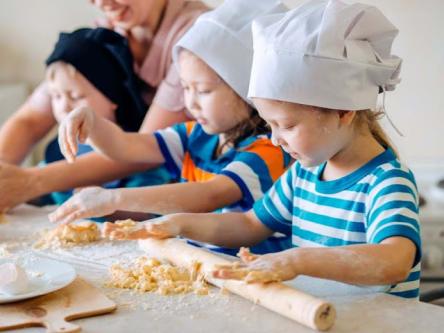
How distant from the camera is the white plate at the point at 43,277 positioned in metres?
1.01

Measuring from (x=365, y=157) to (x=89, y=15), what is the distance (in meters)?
1.84

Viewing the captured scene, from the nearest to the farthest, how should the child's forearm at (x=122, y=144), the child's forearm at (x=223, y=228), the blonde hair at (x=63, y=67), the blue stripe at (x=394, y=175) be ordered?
the blue stripe at (x=394, y=175) < the child's forearm at (x=223, y=228) < the child's forearm at (x=122, y=144) < the blonde hair at (x=63, y=67)

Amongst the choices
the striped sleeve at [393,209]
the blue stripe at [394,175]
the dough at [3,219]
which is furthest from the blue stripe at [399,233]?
the dough at [3,219]

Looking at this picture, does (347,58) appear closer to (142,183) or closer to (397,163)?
(397,163)

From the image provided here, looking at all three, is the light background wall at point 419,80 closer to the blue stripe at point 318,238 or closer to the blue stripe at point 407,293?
the blue stripe at point 318,238

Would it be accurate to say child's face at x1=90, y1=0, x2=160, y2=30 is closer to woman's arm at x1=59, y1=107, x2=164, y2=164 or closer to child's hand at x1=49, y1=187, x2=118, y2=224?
woman's arm at x1=59, y1=107, x2=164, y2=164

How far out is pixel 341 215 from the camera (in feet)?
4.03

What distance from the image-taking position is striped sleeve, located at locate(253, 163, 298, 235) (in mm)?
1342

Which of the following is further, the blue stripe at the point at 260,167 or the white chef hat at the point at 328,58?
the blue stripe at the point at 260,167

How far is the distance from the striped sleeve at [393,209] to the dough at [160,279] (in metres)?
0.27

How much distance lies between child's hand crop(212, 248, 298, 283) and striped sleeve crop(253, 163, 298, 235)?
1.17 feet

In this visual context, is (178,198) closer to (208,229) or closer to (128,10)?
(208,229)

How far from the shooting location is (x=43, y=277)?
1.09 m

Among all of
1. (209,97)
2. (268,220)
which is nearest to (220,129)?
(209,97)
